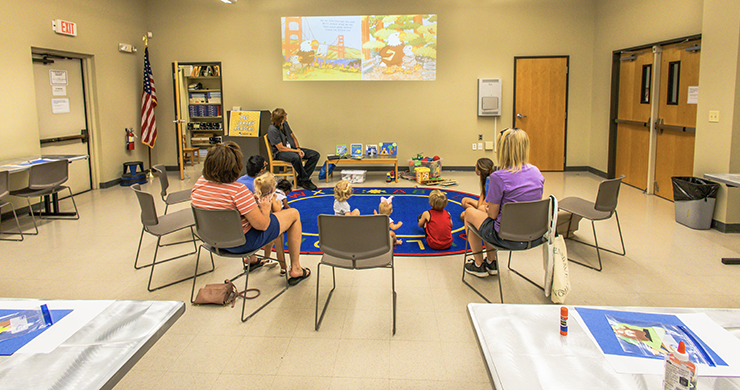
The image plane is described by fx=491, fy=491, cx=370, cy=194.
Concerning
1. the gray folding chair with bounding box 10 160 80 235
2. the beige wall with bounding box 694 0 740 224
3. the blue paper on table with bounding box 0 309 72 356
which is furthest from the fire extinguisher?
the beige wall with bounding box 694 0 740 224

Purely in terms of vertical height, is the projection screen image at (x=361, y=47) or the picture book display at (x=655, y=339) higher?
the projection screen image at (x=361, y=47)

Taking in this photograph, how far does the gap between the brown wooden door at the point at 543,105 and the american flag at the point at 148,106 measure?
6.94m

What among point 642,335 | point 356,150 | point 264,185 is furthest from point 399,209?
point 642,335

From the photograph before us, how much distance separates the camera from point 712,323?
1793 millimetres

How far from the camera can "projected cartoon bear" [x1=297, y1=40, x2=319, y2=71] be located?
370 inches

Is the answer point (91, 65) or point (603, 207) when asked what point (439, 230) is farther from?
point (91, 65)

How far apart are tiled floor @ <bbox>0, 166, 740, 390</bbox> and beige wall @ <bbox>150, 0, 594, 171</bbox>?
431cm

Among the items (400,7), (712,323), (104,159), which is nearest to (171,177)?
(104,159)

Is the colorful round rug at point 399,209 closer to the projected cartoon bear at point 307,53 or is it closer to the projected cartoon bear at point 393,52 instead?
the projected cartoon bear at point 393,52

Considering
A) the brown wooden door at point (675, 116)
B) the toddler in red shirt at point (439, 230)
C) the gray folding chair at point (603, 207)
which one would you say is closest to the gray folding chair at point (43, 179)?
the toddler in red shirt at point (439, 230)

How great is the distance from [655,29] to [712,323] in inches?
263

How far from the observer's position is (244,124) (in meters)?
8.92

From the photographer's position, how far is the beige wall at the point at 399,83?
9.27 m

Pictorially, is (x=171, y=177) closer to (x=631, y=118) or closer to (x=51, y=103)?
(x=51, y=103)
